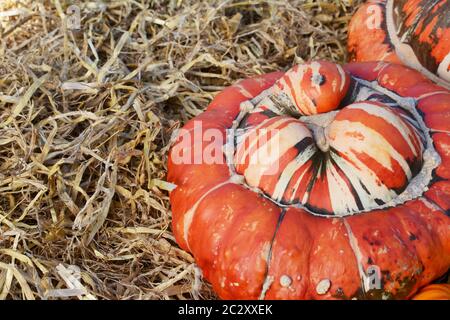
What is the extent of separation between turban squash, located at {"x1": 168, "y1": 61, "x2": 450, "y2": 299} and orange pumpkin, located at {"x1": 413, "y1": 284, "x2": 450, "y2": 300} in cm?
3

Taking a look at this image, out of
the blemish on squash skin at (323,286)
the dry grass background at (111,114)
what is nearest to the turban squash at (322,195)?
the blemish on squash skin at (323,286)

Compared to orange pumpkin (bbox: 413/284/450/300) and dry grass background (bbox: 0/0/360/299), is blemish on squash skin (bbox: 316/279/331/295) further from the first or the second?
dry grass background (bbox: 0/0/360/299)

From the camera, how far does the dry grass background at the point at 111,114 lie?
2.55 metres

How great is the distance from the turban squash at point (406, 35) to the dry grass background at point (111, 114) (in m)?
0.32

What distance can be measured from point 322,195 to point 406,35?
108 centimetres

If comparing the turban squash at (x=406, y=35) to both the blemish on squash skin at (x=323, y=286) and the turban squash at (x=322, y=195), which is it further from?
the blemish on squash skin at (x=323, y=286)

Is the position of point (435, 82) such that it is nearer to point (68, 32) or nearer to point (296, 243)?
point (296, 243)

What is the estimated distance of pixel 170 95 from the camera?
3137mm

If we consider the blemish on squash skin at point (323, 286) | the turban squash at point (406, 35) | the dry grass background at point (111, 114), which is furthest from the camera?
A: the turban squash at point (406, 35)

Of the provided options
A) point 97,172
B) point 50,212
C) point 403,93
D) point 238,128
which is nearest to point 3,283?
point 50,212

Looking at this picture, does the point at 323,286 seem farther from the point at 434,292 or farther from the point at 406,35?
the point at 406,35

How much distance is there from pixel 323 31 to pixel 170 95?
0.97m

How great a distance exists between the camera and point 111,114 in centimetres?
301
